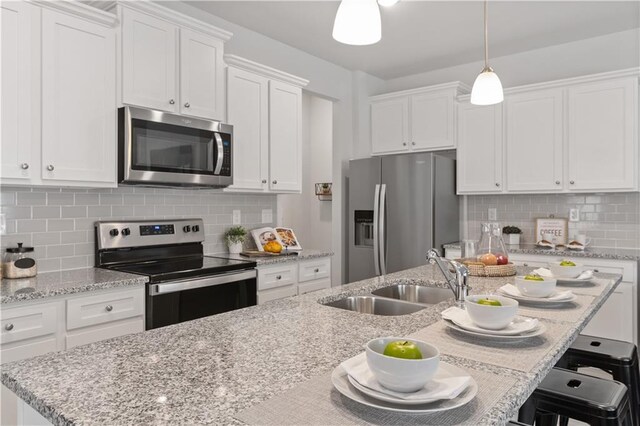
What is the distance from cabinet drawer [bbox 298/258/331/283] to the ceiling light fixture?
7.45 feet

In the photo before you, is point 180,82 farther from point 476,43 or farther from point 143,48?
point 476,43

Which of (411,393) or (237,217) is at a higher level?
(237,217)

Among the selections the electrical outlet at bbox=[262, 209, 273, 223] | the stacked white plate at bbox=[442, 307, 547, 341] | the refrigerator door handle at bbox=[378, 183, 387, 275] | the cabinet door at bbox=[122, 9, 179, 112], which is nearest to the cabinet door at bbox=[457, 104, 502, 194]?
the refrigerator door handle at bbox=[378, 183, 387, 275]

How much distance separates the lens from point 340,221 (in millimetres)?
4863

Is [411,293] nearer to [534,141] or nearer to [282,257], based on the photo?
[282,257]

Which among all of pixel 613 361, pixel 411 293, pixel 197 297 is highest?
pixel 411 293

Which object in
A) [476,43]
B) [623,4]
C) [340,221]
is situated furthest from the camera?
[340,221]

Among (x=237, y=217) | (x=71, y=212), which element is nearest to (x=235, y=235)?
(x=237, y=217)

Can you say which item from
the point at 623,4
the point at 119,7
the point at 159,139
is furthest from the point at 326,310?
the point at 623,4

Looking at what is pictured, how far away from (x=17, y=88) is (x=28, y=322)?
44.7 inches

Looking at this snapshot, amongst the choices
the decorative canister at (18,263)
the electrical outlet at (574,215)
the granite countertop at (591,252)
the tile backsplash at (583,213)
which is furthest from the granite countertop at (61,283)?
the electrical outlet at (574,215)

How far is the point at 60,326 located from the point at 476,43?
393 cm

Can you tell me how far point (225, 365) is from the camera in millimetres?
1045

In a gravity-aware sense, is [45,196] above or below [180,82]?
below
